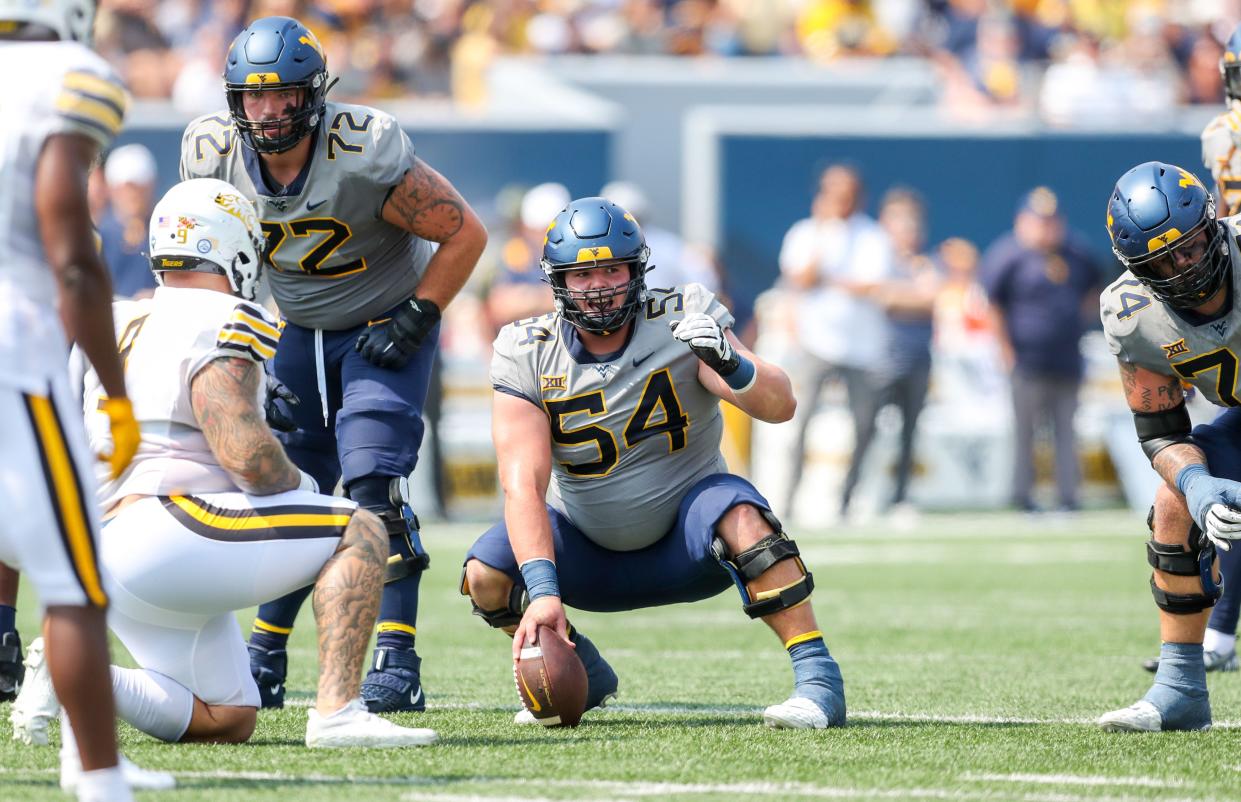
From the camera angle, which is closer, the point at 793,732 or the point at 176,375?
the point at 176,375

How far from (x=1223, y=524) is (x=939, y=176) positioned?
11.5 metres

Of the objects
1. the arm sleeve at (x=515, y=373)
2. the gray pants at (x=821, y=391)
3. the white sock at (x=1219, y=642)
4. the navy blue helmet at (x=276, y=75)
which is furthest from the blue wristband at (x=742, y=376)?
the gray pants at (x=821, y=391)

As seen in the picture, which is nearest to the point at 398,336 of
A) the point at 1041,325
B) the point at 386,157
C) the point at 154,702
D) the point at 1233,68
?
the point at 386,157

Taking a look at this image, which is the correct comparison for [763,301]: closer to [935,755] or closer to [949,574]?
[949,574]

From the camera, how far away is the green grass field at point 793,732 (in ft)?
13.5

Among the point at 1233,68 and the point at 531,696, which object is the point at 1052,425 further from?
the point at 531,696

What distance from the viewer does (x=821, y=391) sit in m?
13.3

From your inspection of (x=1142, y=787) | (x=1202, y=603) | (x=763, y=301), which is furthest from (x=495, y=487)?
(x=1142, y=787)

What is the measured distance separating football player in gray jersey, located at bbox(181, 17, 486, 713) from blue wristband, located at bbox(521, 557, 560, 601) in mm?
690

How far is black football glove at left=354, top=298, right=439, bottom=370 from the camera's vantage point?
5816 mm

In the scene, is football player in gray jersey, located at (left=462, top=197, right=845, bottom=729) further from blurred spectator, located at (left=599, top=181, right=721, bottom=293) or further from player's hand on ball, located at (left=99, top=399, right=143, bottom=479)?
blurred spectator, located at (left=599, top=181, right=721, bottom=293)

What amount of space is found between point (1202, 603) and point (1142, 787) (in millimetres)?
1091

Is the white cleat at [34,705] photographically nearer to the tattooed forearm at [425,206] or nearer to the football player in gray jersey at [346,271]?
the football player in gray jersey at [346,271]

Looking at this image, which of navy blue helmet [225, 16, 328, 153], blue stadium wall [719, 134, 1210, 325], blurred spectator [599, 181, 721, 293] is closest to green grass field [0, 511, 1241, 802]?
navy blue helmet [225, 16, 328, 153]
